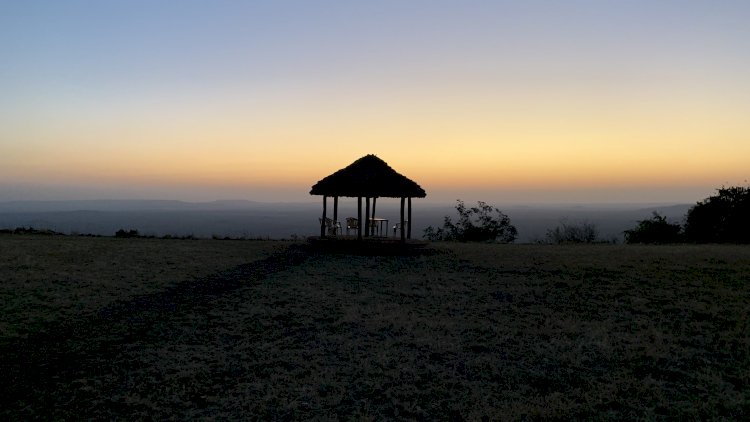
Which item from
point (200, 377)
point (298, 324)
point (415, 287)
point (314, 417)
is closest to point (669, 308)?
point (415, 287)

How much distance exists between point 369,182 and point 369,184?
7 cm

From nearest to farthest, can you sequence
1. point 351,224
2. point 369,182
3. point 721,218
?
1. point 369,182
2. point 351,224
3. point 721,218

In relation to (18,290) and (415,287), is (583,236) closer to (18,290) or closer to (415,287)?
(415,287)

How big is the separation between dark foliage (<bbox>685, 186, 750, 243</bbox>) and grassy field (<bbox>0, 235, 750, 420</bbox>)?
18.0 metres

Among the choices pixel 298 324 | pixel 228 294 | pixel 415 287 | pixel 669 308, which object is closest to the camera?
pixel 298 324

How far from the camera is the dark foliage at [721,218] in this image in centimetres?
2639

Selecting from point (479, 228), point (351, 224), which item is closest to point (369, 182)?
point (351, 224)

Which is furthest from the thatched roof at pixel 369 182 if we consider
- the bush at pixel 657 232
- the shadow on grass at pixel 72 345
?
the bush at pixel 657 232

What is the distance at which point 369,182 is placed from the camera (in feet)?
55.3

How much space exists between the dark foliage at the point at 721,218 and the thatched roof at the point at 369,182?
64.3 ft

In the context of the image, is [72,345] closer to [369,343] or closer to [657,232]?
[369,343]

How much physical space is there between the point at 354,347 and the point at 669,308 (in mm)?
5921

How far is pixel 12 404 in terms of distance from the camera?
437cm

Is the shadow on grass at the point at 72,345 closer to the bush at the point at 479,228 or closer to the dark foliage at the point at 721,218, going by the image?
the bush at the point at 479,228
